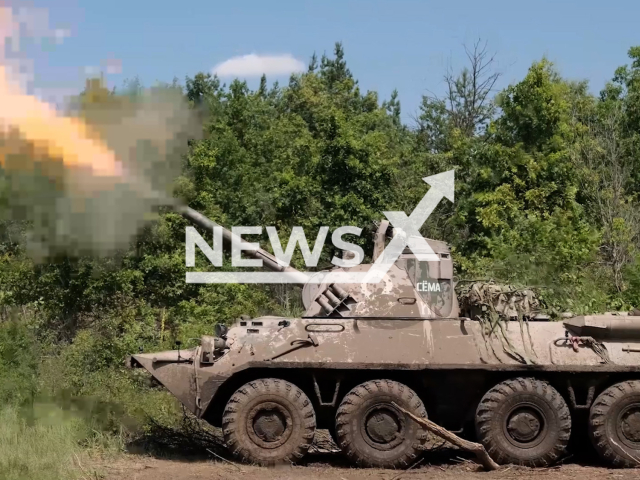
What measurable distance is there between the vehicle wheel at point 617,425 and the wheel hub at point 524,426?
0.81 metres

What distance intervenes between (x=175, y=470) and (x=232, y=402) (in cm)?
119

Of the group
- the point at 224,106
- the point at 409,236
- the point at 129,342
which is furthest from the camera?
the point at 224,106

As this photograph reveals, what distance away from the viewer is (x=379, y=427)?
13.1 m

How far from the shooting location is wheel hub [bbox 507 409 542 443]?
13133 mm

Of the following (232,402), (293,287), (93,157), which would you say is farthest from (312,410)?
(293,287)

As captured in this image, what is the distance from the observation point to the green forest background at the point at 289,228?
1588 centimetres

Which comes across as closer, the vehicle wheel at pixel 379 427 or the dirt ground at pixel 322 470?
the dirt ground at pixel 322 470

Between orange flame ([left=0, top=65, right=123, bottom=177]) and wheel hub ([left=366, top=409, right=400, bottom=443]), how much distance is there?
495 cm

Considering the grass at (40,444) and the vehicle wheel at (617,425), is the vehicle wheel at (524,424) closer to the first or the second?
the vehicle wheel at (617,425)

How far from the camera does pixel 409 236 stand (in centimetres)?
1488

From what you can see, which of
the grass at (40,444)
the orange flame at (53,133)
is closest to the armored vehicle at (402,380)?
the grass at (40,444)

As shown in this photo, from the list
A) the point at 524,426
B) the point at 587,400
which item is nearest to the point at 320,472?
the point at 524,426

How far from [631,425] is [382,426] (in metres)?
3.55

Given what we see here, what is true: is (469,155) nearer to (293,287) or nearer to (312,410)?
(293,287)
